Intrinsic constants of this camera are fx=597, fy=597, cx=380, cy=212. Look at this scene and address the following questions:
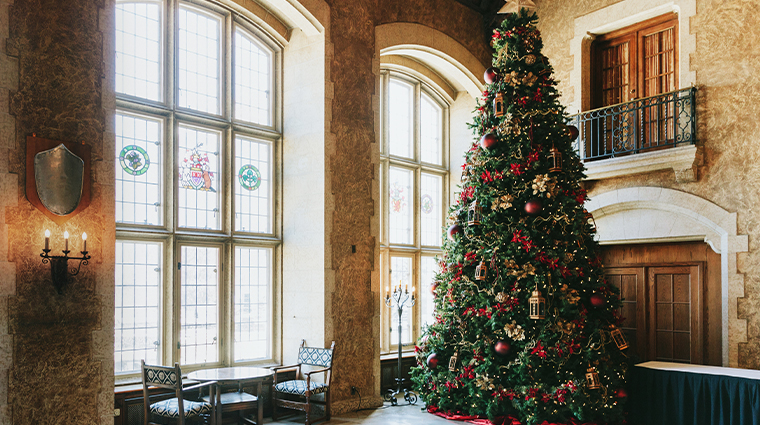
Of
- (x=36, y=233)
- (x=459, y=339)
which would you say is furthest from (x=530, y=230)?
(x=36, y=233)

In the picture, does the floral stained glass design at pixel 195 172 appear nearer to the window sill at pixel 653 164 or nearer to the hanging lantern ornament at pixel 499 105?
the hanging lantern ornament at pixel 499 105

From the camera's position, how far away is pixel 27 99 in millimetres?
4453

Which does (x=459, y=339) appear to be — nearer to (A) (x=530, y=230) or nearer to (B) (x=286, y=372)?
(A) (x=530, y=230)

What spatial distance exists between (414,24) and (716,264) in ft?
15.1

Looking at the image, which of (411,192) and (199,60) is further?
(411,192)

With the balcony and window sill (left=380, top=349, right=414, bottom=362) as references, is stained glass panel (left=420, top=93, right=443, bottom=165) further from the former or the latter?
window sill (left=380, top=349, right=414, bottom=362)

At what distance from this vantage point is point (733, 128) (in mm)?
6410

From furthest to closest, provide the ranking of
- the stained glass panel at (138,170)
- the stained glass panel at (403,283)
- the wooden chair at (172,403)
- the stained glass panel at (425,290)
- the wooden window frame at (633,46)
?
1. the stained glass panel at (425,290)
2. the stained glass panel at (403,283)
3. the wooden window frame at (633,46)
4. the stained glass panel at (138,170)
5. the wooden chair at (172,403)

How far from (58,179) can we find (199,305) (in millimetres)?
2133

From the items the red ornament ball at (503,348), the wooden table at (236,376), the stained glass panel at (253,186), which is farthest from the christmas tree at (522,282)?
the stained glass panel at (253,186)

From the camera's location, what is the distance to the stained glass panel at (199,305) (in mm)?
5996

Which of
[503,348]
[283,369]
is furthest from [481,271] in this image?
[283,369]

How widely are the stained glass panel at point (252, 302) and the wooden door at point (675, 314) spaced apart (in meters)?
4.56

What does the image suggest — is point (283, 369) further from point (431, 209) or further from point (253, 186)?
point (431, 209)
